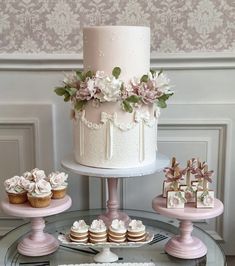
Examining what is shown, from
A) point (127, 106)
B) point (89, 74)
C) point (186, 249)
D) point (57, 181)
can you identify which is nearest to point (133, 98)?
point (127, 106)

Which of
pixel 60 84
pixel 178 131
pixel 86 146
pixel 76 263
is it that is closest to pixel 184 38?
pixel 178 131

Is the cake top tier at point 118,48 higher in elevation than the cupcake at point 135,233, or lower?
higher

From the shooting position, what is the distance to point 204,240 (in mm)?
1345

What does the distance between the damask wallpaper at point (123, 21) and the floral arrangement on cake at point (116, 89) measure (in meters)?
0.37

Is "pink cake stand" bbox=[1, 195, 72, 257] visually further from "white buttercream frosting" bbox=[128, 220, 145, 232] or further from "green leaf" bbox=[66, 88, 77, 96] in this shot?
"green leaf" bbox=[66, 88, 77, 96]

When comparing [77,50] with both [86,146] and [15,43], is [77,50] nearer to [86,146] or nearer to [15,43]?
[15,43]

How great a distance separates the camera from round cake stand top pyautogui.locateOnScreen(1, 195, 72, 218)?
120cm

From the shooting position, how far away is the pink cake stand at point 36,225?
1.20 m

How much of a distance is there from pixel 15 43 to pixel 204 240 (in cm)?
94

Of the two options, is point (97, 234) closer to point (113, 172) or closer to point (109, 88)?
point (113, 172)

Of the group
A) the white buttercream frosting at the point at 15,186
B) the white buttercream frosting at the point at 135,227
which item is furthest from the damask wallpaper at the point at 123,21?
the white buttercream frosting at the point at 135,227

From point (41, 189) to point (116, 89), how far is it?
335 millimetres

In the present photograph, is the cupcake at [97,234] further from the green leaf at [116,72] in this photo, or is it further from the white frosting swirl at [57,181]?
the green leaf at [116,72]

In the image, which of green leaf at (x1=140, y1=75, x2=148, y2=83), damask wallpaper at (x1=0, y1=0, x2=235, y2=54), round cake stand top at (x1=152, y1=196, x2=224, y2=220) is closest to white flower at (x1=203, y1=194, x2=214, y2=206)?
round cake stand top at (x1=152, y1=196, x2=224, y2=220)
